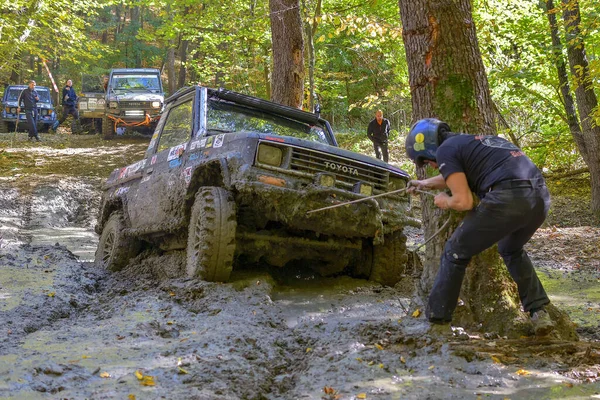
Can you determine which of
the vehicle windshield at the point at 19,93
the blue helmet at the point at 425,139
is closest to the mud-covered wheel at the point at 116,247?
the blue helmet at the point at 425,139

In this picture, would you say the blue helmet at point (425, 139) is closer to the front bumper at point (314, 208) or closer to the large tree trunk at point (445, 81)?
the large tree trunk at point (445, 81)

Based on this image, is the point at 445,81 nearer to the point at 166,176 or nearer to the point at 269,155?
the point at 269,155

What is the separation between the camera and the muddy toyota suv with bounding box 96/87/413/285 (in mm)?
5430

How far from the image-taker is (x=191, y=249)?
5.70 metres

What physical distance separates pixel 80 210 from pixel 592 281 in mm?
9683

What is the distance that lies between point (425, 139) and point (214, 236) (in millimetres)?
2229

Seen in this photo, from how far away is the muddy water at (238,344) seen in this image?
3.12 meters

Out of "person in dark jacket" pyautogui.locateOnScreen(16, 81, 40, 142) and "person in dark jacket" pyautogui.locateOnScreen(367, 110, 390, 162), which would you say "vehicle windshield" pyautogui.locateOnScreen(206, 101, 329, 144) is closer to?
"person in dark jacket" pyautogui.locateOnScreen(367, 110, 390, 162)

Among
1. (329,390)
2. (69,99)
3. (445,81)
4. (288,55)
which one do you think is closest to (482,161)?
(445,81)

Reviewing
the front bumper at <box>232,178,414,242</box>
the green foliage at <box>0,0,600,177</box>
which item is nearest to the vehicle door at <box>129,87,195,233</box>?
the front bumper at <box>232,178,414,242</box>

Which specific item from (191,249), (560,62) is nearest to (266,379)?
(191,249)

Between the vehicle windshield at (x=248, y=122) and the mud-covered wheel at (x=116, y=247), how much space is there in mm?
1950

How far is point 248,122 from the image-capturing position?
22.1 ft

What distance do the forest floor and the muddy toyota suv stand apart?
0.29 m
